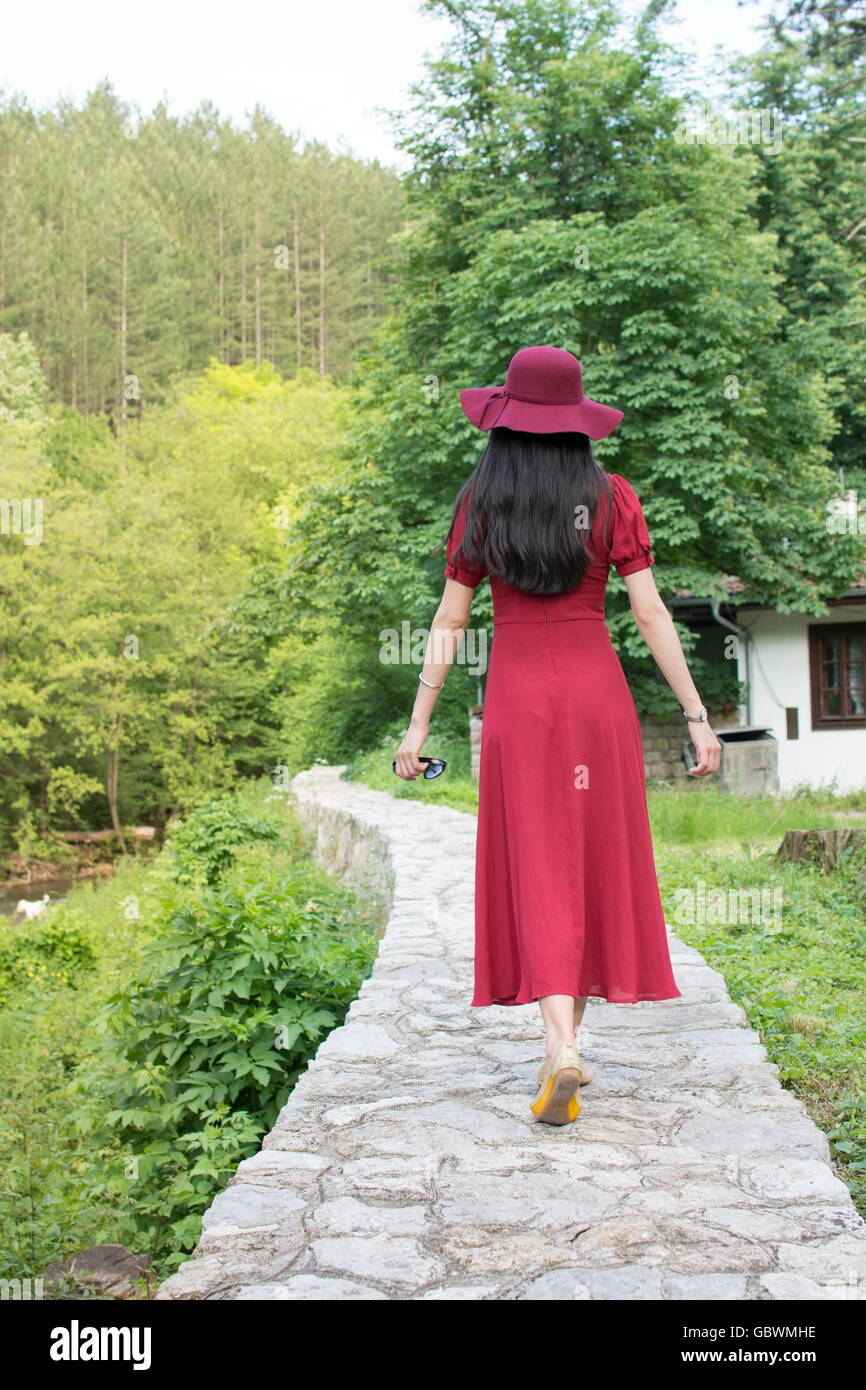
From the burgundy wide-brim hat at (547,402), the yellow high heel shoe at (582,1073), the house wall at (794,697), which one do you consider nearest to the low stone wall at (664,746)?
the house wall at (794,697)

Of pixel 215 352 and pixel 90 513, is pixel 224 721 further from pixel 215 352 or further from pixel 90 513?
pixel 215 352

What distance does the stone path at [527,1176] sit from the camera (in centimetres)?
248

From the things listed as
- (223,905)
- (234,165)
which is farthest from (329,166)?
(223,905)

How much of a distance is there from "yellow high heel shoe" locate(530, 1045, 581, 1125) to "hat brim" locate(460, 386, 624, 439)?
1.71 metres

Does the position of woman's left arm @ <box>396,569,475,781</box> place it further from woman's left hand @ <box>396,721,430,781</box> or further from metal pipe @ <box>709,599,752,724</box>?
metal pipe @ <box>709,599,752,724</box>

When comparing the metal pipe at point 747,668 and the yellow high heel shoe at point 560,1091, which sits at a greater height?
the metal pipe at point 747,668

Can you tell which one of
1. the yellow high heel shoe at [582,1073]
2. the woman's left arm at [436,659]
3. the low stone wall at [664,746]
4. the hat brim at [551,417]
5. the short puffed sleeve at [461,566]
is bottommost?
the yellow high heel shoe at [582,1073]

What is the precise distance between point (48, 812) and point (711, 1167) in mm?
27327

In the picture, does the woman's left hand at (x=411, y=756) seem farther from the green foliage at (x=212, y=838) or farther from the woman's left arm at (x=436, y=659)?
the green foliage at (x=212, y=838)

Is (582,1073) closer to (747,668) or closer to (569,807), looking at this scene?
(569,807)

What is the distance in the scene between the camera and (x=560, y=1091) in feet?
10.9

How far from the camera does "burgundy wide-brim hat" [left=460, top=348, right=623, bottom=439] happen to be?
348 centimetres

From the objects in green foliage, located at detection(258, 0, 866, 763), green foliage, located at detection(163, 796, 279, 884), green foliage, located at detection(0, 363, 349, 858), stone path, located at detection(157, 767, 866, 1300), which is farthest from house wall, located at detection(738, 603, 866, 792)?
stone path, located at detection(157, 767, 866, 1300)

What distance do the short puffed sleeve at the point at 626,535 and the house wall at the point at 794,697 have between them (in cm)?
1570
